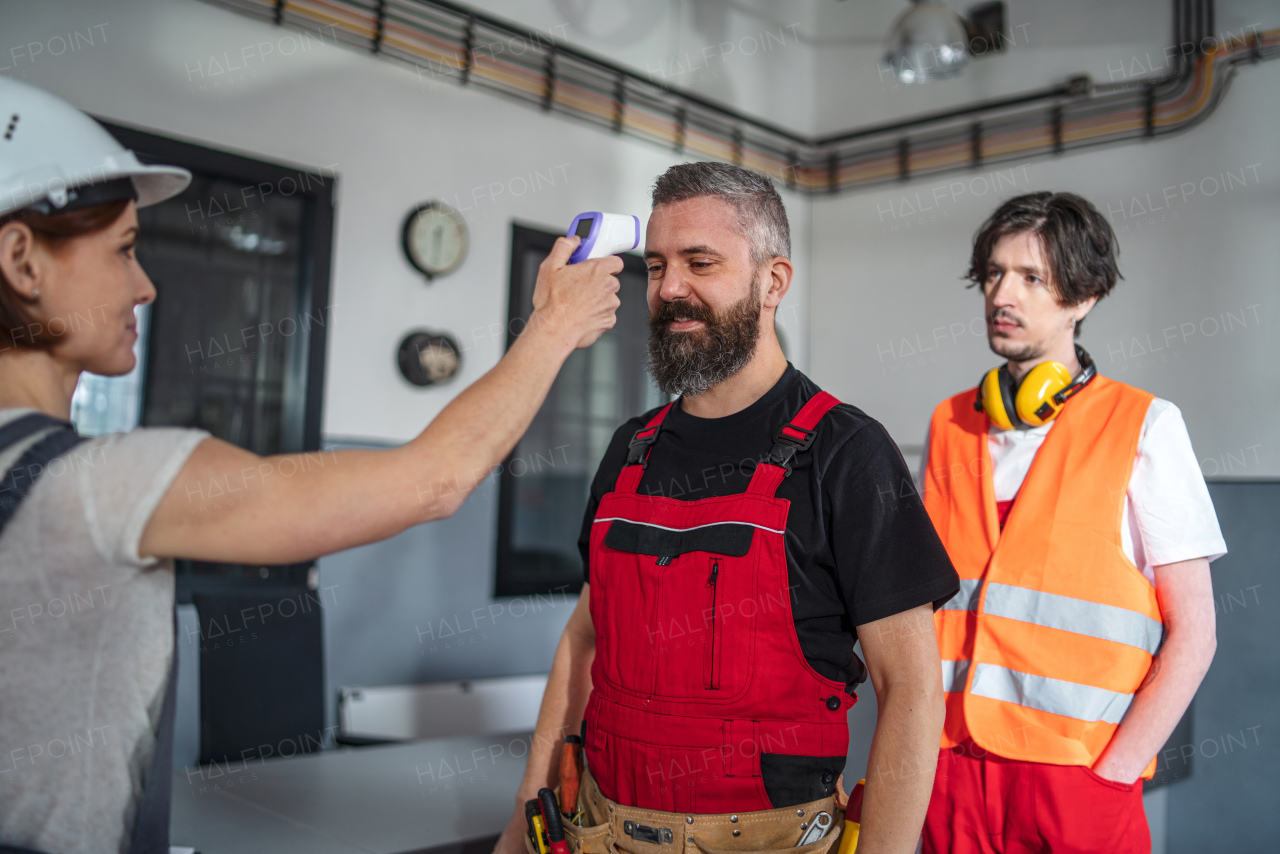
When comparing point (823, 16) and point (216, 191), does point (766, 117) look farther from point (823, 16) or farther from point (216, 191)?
point (216, 191)

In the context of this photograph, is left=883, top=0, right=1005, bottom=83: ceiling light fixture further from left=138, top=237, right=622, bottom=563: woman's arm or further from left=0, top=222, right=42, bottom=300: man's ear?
left=0, top=222, right=42, bottom=300: man's ear

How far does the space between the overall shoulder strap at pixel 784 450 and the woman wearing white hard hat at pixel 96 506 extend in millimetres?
473

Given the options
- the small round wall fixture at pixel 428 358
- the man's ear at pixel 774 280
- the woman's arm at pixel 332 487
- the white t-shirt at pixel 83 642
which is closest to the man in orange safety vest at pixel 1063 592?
the man's ear at pixel 774 280

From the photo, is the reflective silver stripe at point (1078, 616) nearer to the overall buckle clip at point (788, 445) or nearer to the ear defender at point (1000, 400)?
the ear defender at point (1000, 400)

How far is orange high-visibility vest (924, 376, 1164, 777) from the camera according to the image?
5.17ft

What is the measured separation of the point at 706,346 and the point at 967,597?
2.39 feet

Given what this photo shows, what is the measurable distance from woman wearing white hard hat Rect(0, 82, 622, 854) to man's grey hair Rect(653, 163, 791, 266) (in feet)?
2.27

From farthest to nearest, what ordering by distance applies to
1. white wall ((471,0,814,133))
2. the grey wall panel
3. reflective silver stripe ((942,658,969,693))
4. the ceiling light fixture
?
1. white wall ((471,0,814,133))
2. the ceiling light fixture
3. the grey wall panel
4. reflective silver stripe ((942,658,969,693))

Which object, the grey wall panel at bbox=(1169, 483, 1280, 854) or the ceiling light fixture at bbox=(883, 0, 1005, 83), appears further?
the ceiling light fixture at bbox=(883, 0, 1005, 83)

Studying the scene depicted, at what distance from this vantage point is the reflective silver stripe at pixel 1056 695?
157cm

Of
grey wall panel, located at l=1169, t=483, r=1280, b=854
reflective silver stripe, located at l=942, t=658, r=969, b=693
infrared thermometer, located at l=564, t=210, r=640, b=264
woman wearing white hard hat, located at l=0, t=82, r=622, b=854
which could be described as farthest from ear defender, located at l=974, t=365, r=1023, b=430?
Answer: grey wall panel, located at l=1169, t=483, r=1280, b=854

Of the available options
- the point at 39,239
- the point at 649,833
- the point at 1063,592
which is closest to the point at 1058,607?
the point at 1063,592

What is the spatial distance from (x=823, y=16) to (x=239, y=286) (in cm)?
422

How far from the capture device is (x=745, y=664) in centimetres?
126
